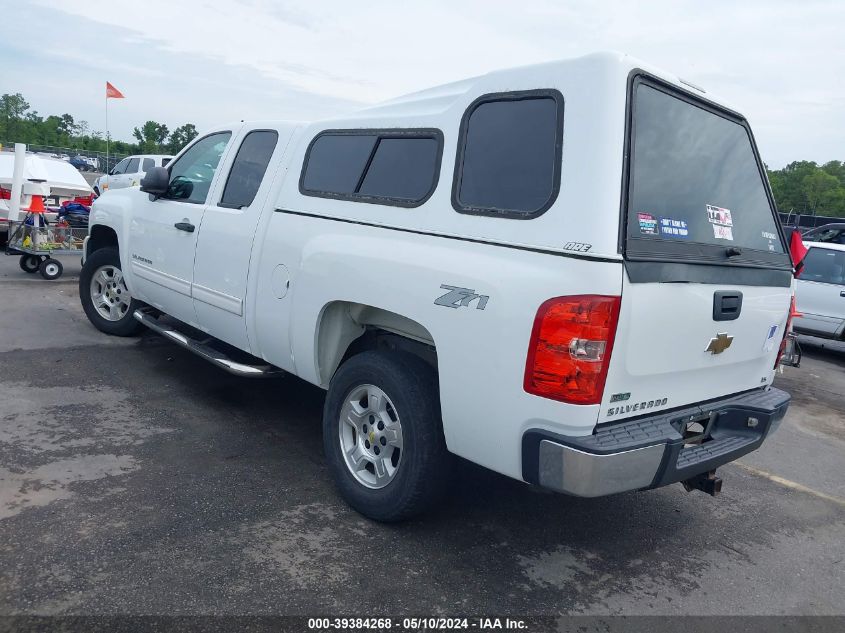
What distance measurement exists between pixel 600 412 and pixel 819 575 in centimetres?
183

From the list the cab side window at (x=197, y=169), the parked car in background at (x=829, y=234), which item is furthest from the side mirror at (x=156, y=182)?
the parked car in background at (x=829, y=234)

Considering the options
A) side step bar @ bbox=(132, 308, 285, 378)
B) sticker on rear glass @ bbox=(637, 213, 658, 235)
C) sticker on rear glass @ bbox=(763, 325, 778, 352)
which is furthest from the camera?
side step bar @ bbox=(132, 308, 285, 378)

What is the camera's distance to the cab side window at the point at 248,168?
4.46m

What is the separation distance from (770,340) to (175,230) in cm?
414

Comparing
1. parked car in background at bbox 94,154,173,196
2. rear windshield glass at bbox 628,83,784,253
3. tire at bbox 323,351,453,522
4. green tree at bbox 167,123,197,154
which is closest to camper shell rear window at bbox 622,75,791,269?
rear windshield glass at bbox 628,83,784,253

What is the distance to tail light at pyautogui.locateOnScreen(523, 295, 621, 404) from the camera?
2541 mm

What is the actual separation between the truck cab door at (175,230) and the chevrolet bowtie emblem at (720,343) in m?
3.52

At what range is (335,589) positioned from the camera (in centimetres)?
287

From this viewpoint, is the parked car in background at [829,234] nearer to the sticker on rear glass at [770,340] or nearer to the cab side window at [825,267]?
the cab side window at [825,267]

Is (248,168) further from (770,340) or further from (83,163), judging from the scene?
(83,163)

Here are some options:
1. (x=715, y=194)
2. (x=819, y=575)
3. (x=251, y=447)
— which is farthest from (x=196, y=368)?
(x=819, y=575)

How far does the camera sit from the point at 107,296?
21.6ft

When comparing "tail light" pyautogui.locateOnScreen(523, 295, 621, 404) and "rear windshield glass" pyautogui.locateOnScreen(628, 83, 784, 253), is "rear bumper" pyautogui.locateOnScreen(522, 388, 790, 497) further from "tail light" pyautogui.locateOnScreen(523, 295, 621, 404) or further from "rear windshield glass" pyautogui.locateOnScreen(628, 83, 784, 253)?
"rear windshield glass" pyautogui.locateOnScreen(628, 83, 784, 253)

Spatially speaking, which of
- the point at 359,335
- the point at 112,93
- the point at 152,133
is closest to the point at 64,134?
the point at 152,133
